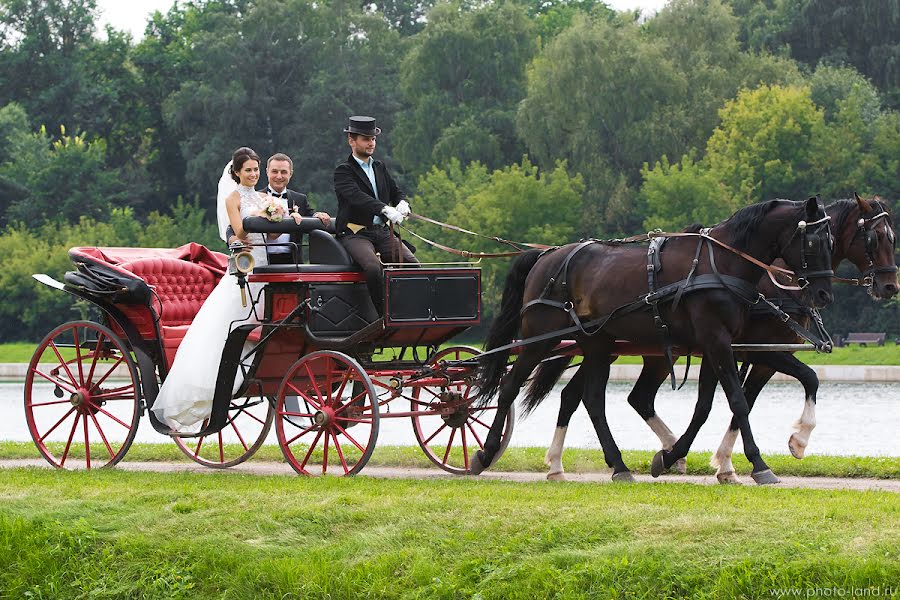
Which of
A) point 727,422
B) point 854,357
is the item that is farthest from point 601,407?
point 854,357

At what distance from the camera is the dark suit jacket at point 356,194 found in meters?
11.4

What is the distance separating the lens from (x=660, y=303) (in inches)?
427

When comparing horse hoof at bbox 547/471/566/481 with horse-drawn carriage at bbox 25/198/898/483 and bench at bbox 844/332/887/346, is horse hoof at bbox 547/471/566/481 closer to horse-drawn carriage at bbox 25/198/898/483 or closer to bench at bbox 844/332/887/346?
horse-drawn carriage at bbox 25/198/898/483

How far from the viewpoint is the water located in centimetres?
1809

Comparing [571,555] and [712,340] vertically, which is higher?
[712,340]

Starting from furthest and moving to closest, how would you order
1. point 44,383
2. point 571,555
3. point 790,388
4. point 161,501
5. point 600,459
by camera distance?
point 44,383
point 790,388
point 600,459
point 161,501
point 571,555

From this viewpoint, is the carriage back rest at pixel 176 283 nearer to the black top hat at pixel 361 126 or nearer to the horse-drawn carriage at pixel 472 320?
the horse-drawn carriage at pixel 472 320

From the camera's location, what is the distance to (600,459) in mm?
12750

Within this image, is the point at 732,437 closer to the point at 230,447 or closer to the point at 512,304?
the point at 512,304

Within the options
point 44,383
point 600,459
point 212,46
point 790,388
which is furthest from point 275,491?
point 212,46

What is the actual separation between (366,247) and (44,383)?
90.2ft

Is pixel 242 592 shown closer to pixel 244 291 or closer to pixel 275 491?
pixel 275 491

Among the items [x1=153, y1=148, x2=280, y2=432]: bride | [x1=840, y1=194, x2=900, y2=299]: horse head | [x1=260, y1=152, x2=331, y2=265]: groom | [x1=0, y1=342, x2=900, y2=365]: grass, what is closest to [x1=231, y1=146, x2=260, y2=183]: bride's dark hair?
[x1=153, y1=148, x2=280, y2=432]: bride

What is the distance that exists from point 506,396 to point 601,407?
740 millimetres
